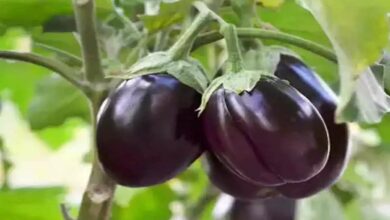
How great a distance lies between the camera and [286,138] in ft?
1.26

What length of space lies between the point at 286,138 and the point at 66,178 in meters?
1.32

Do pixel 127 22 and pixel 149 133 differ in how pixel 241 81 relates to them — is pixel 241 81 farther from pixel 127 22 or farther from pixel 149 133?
pixel 127 22

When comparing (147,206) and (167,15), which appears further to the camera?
(147,206)

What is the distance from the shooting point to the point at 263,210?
0.54 metres

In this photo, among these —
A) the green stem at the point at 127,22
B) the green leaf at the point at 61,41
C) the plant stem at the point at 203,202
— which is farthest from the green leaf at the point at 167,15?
the plant stem at the point at 203,202

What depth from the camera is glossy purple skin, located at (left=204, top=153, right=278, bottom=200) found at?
43cm

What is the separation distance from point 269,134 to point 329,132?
51 millimetres

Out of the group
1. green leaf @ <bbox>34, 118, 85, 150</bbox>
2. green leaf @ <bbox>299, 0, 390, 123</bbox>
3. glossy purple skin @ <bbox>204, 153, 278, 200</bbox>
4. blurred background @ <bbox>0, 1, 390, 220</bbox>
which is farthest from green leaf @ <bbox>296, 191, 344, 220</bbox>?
green leaf @ <bbox>34, 118, 85, 150</bbox>

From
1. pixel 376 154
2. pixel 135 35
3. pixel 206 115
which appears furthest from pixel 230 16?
pixel 376 154

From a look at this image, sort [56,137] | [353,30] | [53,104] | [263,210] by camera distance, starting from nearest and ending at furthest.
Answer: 1. [353,30]
2. [263,210]
3. [53,104]
4. [56,137]

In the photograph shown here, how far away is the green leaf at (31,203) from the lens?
2.04 feet

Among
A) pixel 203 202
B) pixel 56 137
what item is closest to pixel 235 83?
pixel 203 202

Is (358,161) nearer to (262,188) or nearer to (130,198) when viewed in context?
(130,198)

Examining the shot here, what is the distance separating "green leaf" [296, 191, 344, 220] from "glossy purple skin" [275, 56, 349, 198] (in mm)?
134
